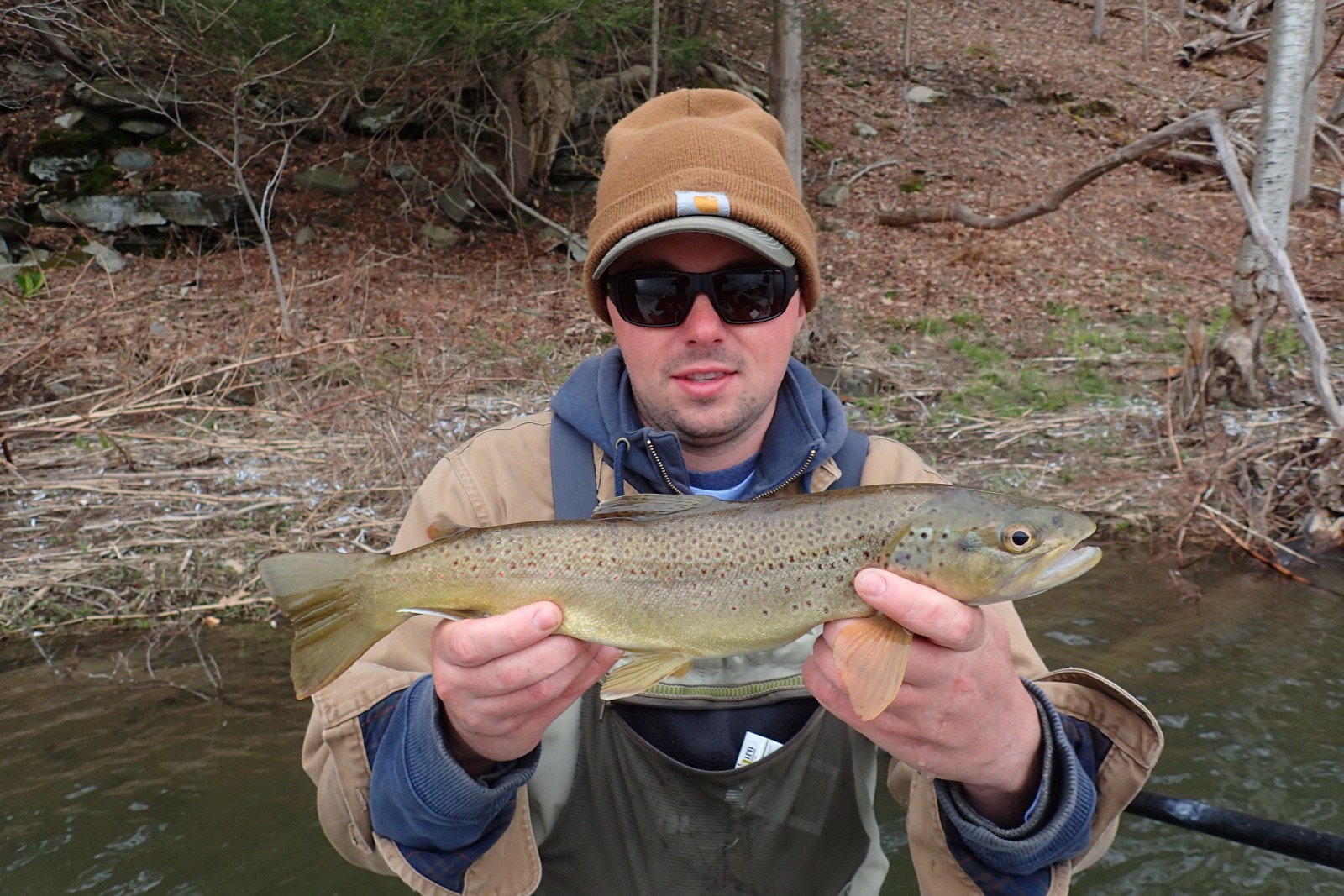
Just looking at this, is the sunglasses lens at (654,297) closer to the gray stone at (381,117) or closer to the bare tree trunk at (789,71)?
the bare tree trunk at (789,71)

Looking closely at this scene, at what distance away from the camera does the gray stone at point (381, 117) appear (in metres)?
15.1

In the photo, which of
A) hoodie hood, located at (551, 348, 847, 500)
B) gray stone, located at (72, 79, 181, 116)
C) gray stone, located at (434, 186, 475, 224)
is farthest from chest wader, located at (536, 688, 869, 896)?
gray stone, located at (72, 79, 181, 116)

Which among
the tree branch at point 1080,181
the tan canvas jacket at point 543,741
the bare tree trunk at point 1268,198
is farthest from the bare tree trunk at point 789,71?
the tan canvas jacket at point 543,741

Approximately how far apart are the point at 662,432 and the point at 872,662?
3.20ft

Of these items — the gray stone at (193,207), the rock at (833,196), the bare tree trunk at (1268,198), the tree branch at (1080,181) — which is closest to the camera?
the bare tree trunk at (1268,198)

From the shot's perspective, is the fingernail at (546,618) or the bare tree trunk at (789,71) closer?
the fingernail at (546,618)

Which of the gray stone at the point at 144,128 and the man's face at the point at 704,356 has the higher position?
the gray stone at the point at 144,128

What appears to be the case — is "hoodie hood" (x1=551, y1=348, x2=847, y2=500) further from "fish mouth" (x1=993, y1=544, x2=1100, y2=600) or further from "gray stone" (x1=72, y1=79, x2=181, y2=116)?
"gray stone" (x1=72, y1=79, x2=181, y2=116)

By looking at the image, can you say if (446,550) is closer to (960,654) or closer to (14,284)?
(960,654)

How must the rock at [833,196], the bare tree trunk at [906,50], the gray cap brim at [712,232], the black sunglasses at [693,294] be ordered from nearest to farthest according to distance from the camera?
the gray cap brim at [712,232]
the black sunglasses at [693,294]
the rock at [833,196]
the bare tree trunk at [906,50]

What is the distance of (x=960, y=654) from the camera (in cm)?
196

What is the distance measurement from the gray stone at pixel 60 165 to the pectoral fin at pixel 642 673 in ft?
49.8

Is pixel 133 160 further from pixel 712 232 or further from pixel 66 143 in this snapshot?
pixel 712 232

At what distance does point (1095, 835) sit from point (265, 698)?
174 inches
